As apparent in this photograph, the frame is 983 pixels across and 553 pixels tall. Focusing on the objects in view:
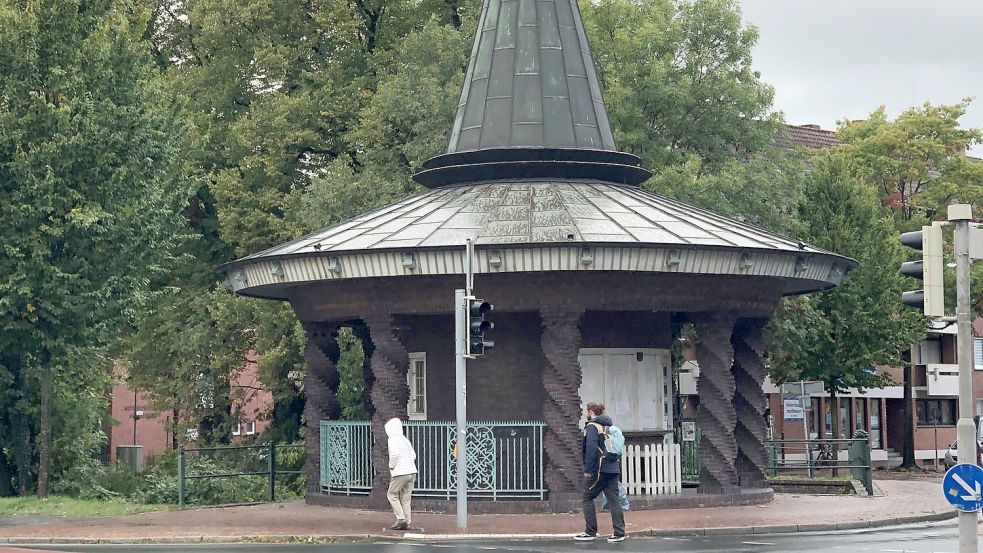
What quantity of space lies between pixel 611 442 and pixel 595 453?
28 cm

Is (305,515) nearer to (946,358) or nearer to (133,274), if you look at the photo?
(133,274)

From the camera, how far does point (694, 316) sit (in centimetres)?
2712

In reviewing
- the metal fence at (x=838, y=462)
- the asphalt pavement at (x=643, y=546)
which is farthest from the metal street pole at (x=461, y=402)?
the metal fence at (x=838, y=462)

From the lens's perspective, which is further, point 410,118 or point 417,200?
point 410,118

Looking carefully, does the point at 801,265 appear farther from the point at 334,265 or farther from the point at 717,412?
the point at 334,265

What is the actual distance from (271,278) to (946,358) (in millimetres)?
49996

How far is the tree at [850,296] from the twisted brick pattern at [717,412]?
18.3m

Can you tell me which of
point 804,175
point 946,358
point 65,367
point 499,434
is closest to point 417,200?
point 499,434

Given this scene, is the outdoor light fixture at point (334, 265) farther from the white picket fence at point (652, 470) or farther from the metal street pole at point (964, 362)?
the metal street pole at point (964, 362)

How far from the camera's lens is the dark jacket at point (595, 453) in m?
21.1

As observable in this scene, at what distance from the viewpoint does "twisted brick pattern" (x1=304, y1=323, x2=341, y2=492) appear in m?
28.9

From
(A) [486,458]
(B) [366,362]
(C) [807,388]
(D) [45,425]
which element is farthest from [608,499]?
(C) [807,388]

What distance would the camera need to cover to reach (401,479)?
885 inches

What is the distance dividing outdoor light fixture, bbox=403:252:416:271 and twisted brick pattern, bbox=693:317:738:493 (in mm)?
5652
